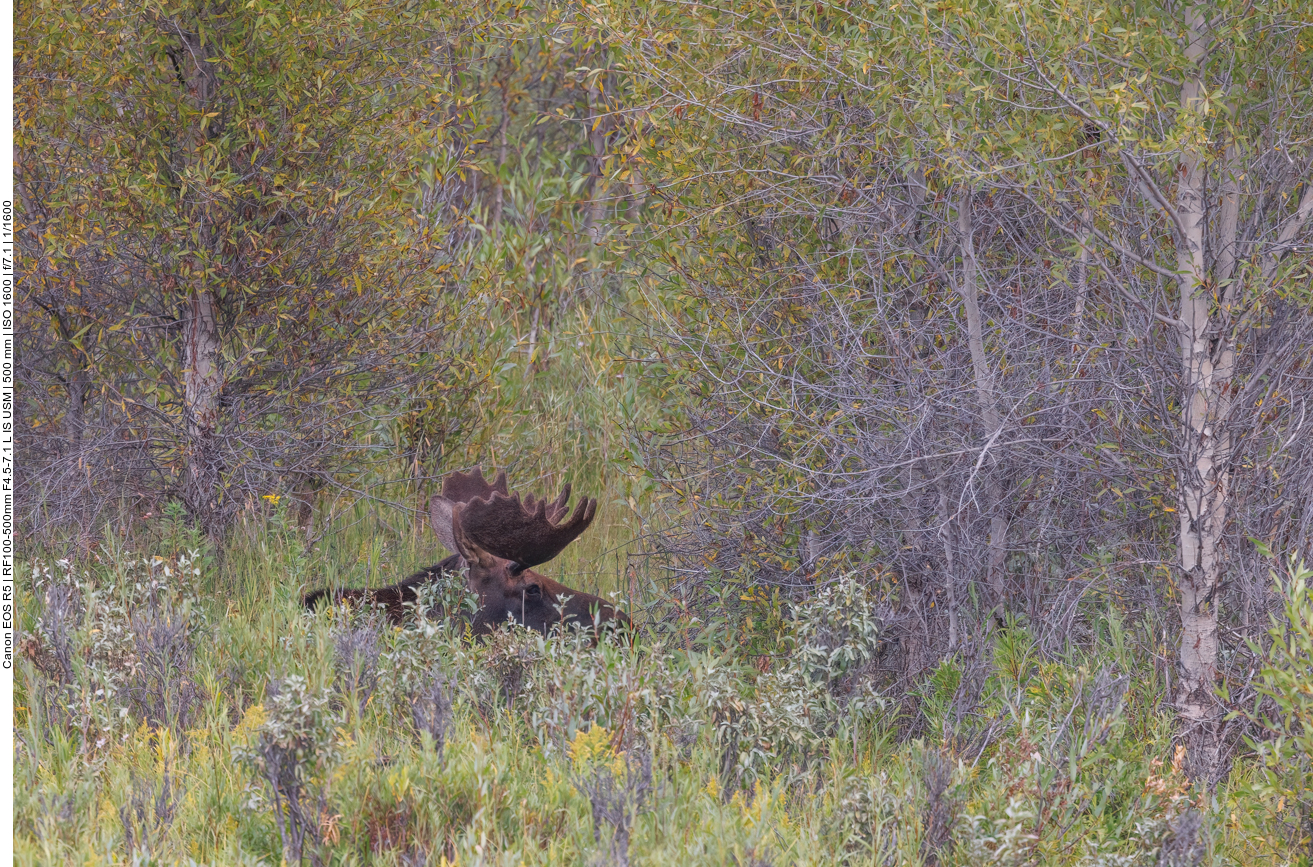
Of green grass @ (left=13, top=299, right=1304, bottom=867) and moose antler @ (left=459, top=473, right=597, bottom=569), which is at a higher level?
moose antler @ (left=459, top=473, right=597, bottom=569)

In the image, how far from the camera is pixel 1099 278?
17.5 feet

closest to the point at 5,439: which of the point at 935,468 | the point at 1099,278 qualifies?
the point at 935,468

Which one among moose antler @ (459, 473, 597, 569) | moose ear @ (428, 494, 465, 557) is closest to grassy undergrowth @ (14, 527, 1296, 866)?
moose antler @ (459, 473, 597, 569)

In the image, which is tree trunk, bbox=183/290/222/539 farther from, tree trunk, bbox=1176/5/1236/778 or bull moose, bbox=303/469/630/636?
tree trunk, bbox=1176/5/1236/778

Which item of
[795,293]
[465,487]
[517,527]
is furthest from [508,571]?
[795,293]

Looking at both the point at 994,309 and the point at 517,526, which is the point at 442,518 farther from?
the point at 994,309

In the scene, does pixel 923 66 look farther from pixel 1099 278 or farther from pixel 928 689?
pixel 928 689

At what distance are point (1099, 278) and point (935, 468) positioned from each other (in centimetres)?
101

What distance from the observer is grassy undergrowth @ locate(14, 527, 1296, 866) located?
3.98 m

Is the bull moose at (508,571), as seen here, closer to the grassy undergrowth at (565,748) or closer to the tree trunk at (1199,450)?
the grassy undergrowth at (565,748)

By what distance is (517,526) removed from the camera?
583cm

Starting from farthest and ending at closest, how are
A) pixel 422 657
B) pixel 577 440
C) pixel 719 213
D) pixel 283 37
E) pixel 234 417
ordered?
pixel 577 440
pixel 234 417
pixel 283 37
pixel 719 213
pixel 422 657

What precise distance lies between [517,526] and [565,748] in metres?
1.55

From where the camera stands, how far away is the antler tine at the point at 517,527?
5.80 meters
